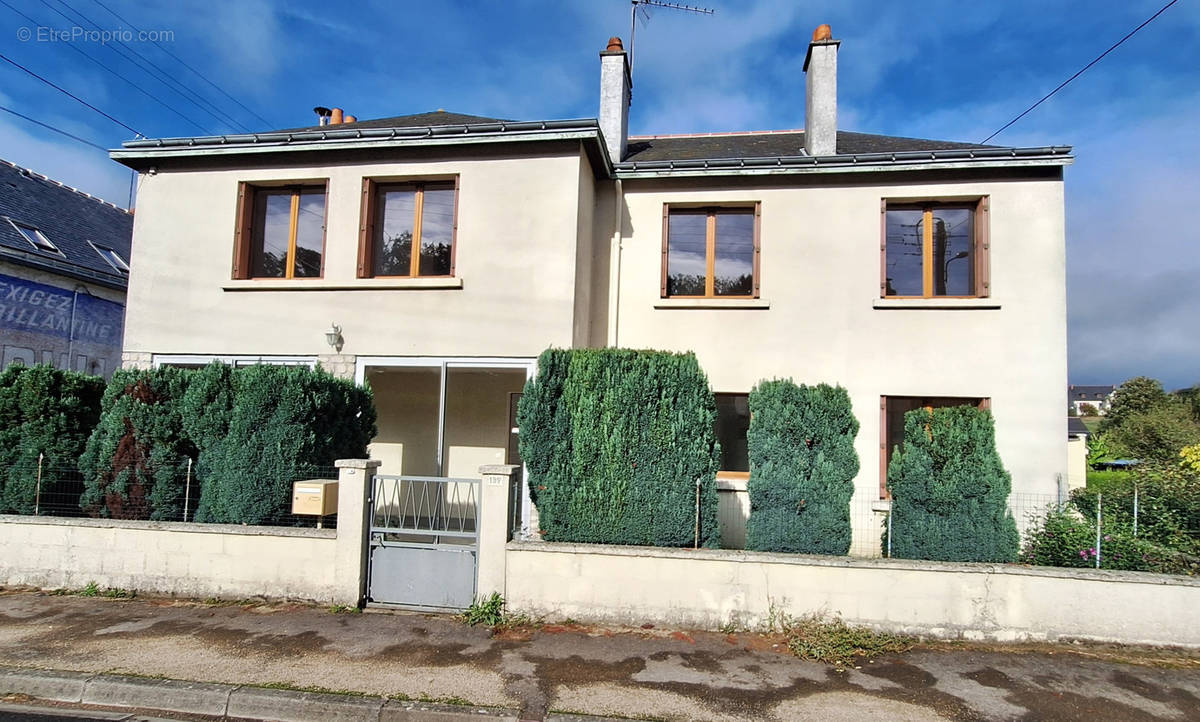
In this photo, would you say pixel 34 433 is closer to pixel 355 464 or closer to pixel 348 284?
pixel 348 284

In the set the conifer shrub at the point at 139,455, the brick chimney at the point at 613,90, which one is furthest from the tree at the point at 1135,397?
the conifer shrub at the point at 139,455

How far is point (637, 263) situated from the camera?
957 cm

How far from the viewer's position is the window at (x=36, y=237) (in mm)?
13508

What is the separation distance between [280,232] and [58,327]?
25.1 ft

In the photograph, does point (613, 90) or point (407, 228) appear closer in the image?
point (407, 228)

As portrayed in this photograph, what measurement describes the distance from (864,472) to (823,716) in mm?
4986

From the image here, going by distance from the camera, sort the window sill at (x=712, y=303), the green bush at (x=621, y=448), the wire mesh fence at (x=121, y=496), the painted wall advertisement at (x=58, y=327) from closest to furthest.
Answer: the green bush at (x=621, y=448) → the wire mesh fence at (x=121, y=496) → the window sill at (x=712, y=303) → the painted wall advertisement at (x=58, y=327)

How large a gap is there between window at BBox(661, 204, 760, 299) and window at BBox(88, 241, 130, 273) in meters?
13.4

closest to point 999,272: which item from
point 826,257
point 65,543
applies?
point 826,257

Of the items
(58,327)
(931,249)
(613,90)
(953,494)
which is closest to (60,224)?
(58,327)

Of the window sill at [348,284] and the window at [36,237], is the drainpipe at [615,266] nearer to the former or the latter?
the window sill at [348,284]

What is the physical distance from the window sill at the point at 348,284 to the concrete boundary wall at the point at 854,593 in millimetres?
4107

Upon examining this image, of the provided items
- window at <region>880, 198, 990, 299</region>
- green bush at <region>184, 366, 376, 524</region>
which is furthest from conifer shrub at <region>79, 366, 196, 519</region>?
window at <region>880, 198, 990, 299</region>

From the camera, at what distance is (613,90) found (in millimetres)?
10719
